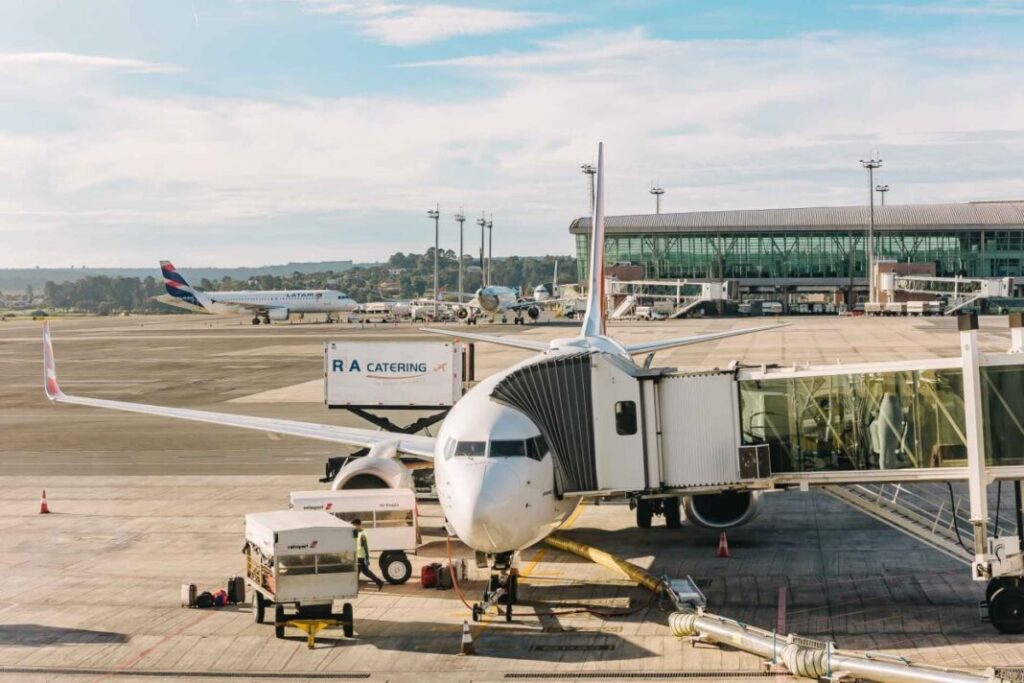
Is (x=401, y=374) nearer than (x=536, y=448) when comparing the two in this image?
No

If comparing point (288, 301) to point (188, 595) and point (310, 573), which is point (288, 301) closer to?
point (188, 595)

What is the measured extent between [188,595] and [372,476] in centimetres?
691

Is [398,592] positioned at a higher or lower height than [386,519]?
lower

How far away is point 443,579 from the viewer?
1115 inches

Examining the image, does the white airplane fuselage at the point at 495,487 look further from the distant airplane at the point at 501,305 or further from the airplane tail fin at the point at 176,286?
the airplane tail fin at the point at 176,286

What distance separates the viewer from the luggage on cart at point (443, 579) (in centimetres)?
2809

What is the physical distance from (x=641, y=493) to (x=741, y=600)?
3098mm

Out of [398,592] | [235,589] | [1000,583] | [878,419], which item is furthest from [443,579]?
[1000,583]

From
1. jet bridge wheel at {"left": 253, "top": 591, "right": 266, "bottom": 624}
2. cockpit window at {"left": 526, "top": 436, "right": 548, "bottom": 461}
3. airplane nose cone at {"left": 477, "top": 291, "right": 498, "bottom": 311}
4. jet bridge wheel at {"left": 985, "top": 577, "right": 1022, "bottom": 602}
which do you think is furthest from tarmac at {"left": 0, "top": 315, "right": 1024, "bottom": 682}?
airplane nose cone at {"left": 477, "top": 291, "right": 498, "bottom": 311}

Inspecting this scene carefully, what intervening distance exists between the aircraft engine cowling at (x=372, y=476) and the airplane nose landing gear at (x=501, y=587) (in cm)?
655

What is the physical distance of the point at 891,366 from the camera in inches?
981

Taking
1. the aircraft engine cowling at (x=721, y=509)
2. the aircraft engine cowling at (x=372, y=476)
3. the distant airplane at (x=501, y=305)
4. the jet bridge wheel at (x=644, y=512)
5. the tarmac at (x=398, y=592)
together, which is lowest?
the tarmac at (x=398, y=592)

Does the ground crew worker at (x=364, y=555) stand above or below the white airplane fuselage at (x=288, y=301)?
below

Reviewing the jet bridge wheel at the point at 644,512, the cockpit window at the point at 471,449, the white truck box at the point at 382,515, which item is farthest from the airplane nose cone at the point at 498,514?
the jet bridge wheel at the point at 644,512
